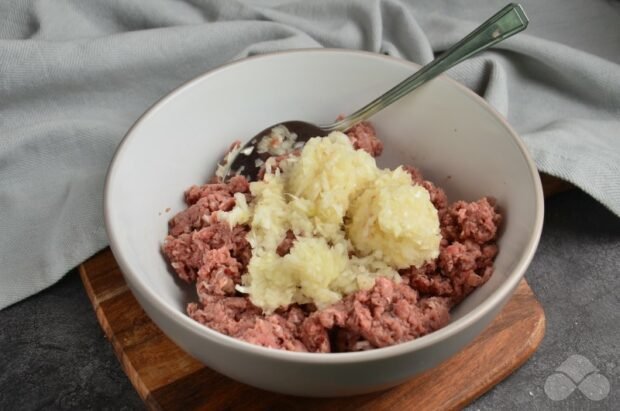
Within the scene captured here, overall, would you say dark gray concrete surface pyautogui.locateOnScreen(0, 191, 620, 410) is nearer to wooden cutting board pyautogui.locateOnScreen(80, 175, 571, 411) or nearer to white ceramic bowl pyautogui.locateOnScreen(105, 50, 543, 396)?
wooden cutting board pyautogui.locateOnScreen(80, 175, 571, 411)

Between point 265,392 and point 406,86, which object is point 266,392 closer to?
point 265,392

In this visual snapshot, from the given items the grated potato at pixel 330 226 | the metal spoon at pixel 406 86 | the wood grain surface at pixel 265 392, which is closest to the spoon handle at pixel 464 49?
the metal spoon at pixel 406 86

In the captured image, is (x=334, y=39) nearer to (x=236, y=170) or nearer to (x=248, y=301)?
(x=236, y=170)

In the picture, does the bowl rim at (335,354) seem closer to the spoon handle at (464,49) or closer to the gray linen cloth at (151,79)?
the spoon handle at (464,49)

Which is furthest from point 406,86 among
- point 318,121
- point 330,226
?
point 330,226

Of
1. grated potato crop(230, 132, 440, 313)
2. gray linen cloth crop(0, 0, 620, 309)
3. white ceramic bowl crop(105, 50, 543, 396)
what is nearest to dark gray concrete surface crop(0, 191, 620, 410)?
gray linen cloth crop(0, 0, 620, 309)

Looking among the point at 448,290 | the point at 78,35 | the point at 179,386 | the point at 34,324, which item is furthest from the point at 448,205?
the point at 78,35

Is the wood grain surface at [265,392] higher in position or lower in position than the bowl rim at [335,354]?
lower
